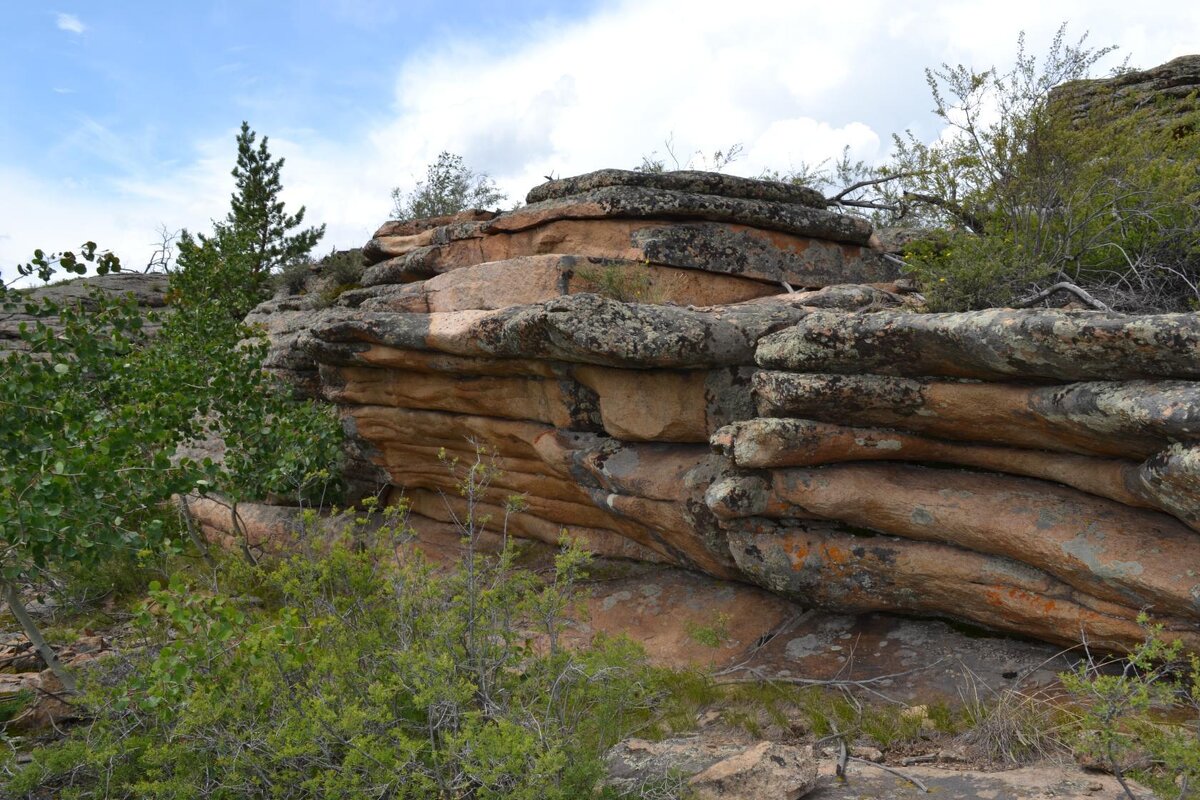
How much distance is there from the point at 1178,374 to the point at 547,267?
6866mm

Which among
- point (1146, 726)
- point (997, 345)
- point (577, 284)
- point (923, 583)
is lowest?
point (1146, 726)

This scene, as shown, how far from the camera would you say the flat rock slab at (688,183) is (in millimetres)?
11102

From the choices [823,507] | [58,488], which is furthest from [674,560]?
[58,488]

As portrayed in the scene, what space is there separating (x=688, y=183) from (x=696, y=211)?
0.67m

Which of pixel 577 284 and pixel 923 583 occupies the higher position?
pixel 577 284

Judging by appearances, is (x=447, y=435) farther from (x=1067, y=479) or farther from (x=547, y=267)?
(x=1067, y=479)

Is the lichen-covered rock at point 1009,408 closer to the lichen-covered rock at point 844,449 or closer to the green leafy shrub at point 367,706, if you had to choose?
the lichen-covered rock at point 844,449

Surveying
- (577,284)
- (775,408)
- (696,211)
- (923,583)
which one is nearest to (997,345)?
(775,408)

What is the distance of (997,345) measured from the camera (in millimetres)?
5945

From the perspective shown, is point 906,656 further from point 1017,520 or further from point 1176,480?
point 1176,480

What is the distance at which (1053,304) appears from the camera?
30.4 feet

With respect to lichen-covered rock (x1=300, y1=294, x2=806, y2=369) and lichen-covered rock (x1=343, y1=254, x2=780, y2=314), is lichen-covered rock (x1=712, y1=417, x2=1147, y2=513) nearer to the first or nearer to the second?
lichen-covered rock (x1=300, y1=294, x2=806, y2=369)

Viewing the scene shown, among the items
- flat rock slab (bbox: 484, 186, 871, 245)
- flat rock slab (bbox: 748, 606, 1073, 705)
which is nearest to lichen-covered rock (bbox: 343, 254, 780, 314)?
flat rock slab (bbox: 484, 186, 871, 245)

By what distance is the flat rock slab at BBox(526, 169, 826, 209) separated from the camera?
11.1 m
